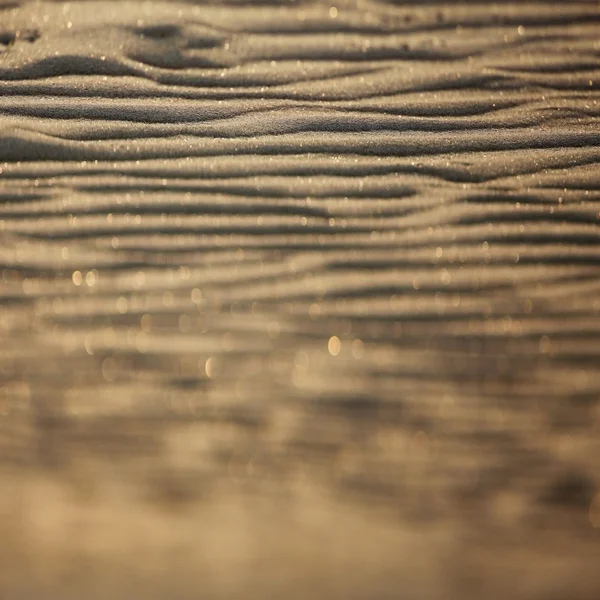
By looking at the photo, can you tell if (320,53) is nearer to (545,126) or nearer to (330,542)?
(545,126)

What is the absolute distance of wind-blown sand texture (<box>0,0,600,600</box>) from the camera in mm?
1098

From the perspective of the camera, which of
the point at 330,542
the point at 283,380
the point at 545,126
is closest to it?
the point at 330,542

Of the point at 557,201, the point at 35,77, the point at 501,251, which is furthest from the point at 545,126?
the point at 35,77

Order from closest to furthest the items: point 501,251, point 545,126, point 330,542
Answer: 1. point 330,542
2. point 501,251
3. point 545,126

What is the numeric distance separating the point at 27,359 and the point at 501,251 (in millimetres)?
965

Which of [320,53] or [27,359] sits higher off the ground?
[320,53]

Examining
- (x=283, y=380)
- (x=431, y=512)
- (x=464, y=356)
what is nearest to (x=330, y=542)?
(x=431, y=512)

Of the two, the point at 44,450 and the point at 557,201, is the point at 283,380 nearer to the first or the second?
the point at 44,450

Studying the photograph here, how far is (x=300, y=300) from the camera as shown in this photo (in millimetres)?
1330

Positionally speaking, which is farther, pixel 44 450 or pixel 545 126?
pixel 545 126

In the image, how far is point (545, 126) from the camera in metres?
1.61

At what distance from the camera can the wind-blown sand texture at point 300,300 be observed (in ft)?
3.60

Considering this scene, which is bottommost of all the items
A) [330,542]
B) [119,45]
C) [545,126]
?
[330,542]

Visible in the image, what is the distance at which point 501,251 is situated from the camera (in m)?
1.40
